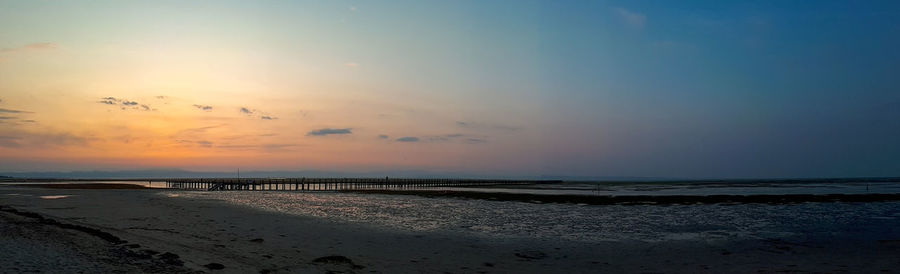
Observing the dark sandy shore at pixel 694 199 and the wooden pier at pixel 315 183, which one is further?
the wooden pier at pixel 315 183

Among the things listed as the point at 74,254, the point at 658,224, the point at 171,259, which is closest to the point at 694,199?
the point at 658,224

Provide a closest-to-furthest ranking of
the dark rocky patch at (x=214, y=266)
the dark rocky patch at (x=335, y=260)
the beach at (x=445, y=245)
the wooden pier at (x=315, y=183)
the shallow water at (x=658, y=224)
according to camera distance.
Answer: the dark rocky patch at (x=214, y=266), the beach at (x=445, y=245), the dark rocky patch at (x=335, y=260), the shallow water at (x=658, y=224), the wooden pier at (x=315, y=183)

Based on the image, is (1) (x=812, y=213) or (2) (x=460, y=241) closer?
(2) (x=460, y=241)

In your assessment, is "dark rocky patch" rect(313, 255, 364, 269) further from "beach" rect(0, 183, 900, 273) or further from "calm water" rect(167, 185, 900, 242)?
"calm water" rect(167, 185, 900, 242)

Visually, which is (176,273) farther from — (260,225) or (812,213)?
(812,213)

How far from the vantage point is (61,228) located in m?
16.7

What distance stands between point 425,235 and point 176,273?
1002 cm

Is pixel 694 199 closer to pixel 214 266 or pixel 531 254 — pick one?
pixel 531 254

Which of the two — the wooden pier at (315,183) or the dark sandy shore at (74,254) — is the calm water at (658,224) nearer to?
the dark sandy shore at (74,254)

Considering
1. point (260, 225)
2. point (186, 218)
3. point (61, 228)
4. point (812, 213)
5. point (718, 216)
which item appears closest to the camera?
point (61, 228)

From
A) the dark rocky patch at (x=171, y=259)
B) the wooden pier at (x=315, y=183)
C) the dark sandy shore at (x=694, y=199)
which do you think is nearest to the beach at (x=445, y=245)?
the dark rocky patch at (x=171, y=259)

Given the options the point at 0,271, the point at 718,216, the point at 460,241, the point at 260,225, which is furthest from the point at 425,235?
the point at 718,216

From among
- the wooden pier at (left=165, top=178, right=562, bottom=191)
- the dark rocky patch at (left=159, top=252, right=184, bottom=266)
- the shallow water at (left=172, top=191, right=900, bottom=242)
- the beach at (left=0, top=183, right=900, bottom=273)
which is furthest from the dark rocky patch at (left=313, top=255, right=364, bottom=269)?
the wooden pier at (left=165, top=178, right=562, bottom=191)

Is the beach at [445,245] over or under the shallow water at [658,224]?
over
